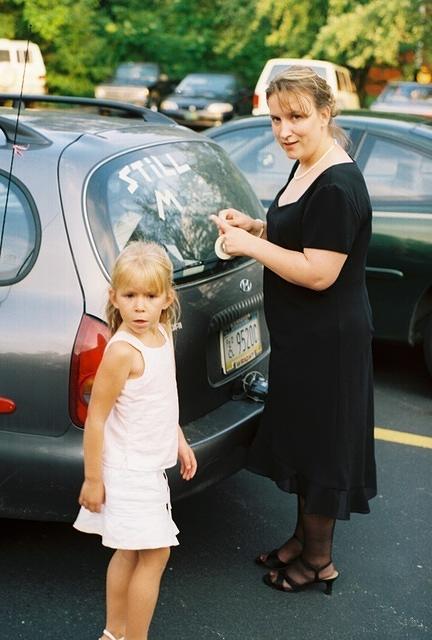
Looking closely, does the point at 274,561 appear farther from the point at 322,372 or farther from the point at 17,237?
the point at 17,237

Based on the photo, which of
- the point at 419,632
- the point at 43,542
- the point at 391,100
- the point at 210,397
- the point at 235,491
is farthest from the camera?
the point at 391,100

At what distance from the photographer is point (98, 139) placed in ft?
10.2

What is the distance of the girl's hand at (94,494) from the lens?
7.89 ft

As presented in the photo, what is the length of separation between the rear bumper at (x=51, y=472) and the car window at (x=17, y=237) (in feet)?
1.72

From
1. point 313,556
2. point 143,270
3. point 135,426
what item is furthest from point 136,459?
point 313,556

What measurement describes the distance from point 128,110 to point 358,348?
68.3 inches

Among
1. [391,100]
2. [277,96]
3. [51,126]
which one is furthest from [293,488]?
[391,100]

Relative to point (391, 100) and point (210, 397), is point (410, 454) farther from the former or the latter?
point (391, 100)

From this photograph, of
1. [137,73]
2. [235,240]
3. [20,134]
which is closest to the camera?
[235,240]

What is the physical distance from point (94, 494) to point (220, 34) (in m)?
28.2

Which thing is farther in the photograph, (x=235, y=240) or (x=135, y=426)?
(x=235, y=240)

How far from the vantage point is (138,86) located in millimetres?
25078

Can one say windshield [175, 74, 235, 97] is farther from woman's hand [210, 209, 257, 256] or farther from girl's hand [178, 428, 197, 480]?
girl's hand [178, 428, 197, 480]

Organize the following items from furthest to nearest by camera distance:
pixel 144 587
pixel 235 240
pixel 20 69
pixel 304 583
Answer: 1. pixel 20 69
2. pixel 304 583
3. pixel 235 240
4. pixel 144 587
